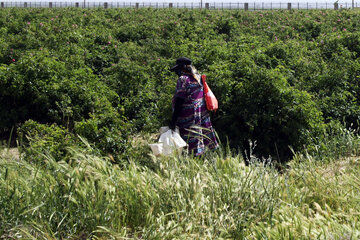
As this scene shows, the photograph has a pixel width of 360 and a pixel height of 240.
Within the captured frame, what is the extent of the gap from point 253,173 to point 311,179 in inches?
29.0

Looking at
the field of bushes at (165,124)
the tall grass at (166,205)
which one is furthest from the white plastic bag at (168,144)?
the tall grass at (166,205)

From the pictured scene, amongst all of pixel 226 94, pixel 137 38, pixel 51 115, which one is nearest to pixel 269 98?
pixel 226 94

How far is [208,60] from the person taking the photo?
28.6 ft

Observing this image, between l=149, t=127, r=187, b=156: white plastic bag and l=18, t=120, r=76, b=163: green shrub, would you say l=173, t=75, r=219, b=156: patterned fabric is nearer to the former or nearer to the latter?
l=149, t=127, r=187, b=156: white plastic bag

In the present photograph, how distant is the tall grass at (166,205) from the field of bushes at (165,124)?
17 millimetres

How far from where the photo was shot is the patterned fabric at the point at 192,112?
5535 millimetres

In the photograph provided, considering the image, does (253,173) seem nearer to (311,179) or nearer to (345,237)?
(311,179)

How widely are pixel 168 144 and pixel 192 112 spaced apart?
633 millimetres

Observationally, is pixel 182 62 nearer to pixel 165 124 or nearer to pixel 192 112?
pixel 192 112

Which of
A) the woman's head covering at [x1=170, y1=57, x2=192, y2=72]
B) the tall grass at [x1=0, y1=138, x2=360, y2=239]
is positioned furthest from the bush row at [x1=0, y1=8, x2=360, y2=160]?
the tall grass at [x1=0, y1=138, x2=360, y2=239]

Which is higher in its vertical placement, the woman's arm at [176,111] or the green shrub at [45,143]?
the woman's arm at [176,111]

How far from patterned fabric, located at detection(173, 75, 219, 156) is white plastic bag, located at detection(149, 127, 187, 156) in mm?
216

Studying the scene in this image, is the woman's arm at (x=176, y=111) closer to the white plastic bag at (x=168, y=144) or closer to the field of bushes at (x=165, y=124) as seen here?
the white plastic bag at (x=168, y=144)

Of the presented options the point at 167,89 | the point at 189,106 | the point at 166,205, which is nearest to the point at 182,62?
the point at 189,106
